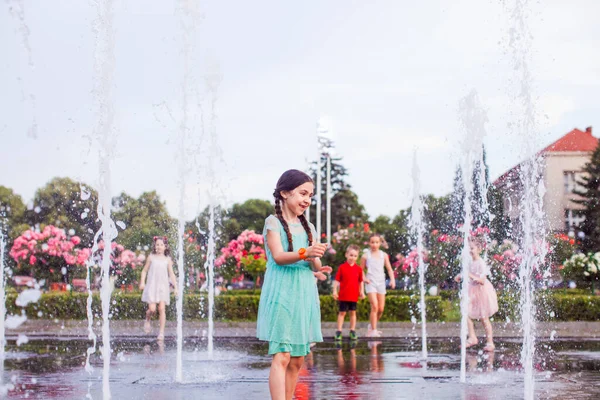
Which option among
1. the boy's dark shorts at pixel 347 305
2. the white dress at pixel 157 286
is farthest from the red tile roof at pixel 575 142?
the white dress at pixel 157 286

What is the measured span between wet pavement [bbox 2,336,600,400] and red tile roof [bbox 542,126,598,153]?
183 ft

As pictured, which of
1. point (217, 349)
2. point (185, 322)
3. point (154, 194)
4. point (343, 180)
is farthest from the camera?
point (343, 180)

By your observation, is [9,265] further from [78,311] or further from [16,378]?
[16,378]

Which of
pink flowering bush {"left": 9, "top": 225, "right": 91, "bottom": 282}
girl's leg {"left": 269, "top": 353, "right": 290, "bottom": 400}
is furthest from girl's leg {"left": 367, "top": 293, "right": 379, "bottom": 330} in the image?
pink flowering bush {"left": 9, "top": 225, "right": 91, "bottom": 282}

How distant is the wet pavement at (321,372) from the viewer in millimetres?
6781

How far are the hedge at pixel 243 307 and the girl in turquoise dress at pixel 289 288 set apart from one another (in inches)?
501

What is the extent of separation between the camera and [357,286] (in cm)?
1362

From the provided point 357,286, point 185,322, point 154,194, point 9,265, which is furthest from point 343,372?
point 154,194

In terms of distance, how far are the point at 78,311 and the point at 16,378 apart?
32.8 feet

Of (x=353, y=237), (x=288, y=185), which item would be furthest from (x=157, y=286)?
(x=353, y=237)

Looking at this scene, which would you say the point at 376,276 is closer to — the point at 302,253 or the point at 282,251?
the point at 282,251

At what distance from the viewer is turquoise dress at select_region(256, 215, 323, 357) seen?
4895 mm

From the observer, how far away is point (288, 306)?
4.93 metres

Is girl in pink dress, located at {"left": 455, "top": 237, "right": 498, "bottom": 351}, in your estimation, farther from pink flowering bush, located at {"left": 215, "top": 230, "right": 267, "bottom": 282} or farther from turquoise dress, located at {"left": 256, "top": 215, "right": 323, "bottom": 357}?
pink flowering bush, located at {"left": 215, "top": 230, "right": 267, "bottom": 282}
